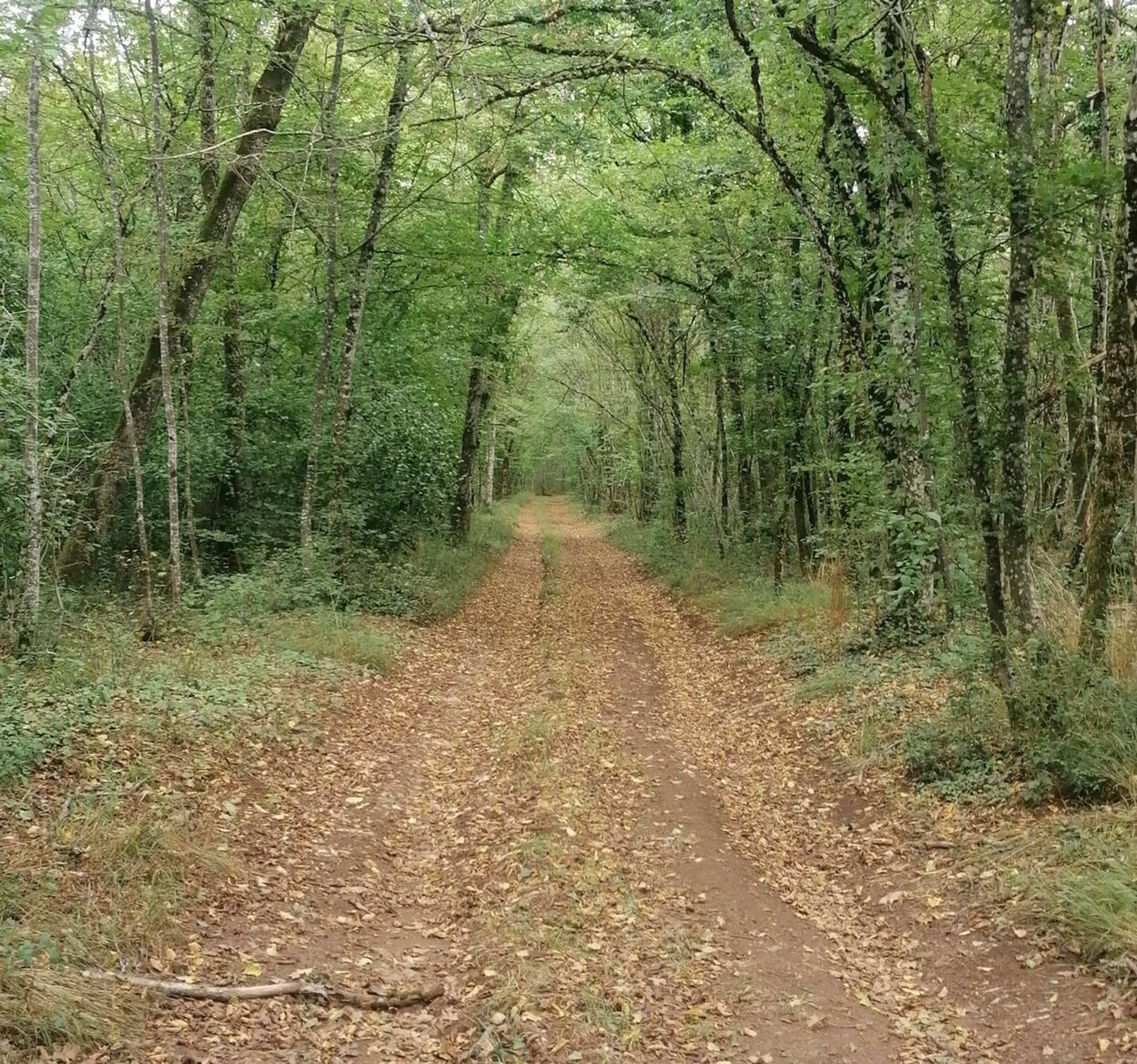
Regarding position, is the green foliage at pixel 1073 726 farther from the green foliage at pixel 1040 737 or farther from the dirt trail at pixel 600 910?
the dirt trail at pixel 600 910

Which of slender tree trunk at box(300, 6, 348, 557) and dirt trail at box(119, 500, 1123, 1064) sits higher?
slender tree trunk at box(300, 6, 348, 557)

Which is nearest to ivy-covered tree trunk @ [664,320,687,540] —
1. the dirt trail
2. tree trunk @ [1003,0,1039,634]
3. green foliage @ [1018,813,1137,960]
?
the dirt trail

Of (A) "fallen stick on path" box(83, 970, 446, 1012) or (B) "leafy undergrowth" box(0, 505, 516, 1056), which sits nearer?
(B) "leafy undergrowth" box(0, 505, 516, 1056)

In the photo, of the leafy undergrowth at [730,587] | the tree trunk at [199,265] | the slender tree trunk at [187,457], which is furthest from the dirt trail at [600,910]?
the tree trunk at [199,265]

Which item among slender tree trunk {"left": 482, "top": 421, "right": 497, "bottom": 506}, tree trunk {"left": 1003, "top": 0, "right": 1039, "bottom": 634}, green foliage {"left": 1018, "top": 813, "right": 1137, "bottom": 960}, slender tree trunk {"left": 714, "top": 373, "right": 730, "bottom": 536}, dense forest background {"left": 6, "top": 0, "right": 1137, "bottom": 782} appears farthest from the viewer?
slender tree trunk {"left": 482, "top": 421, "right": 497, "bottom": 506}

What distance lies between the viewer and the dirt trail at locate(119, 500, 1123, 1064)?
13.8 feet

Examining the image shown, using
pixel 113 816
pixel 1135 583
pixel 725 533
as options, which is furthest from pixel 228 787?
pixel 725 533

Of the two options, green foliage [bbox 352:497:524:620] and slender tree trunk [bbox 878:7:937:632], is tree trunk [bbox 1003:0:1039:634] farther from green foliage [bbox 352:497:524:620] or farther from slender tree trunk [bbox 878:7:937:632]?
green foliage [bbox 352:497:524:620]

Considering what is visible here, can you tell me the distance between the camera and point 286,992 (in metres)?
4.42

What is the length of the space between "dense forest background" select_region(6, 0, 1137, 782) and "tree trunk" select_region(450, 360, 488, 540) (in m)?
0.69

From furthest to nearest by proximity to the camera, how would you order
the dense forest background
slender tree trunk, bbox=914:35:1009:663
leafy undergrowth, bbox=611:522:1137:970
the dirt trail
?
the dense forest background, slender tree trunk, bbox=914:35:1009:663, leafy undergrowth, bbox=611:522:1137:970, the dirt trail

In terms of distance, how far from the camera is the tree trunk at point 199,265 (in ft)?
36.6

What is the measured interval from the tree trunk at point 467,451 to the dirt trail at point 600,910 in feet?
40.7

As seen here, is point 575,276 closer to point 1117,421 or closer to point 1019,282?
point 1019,282
